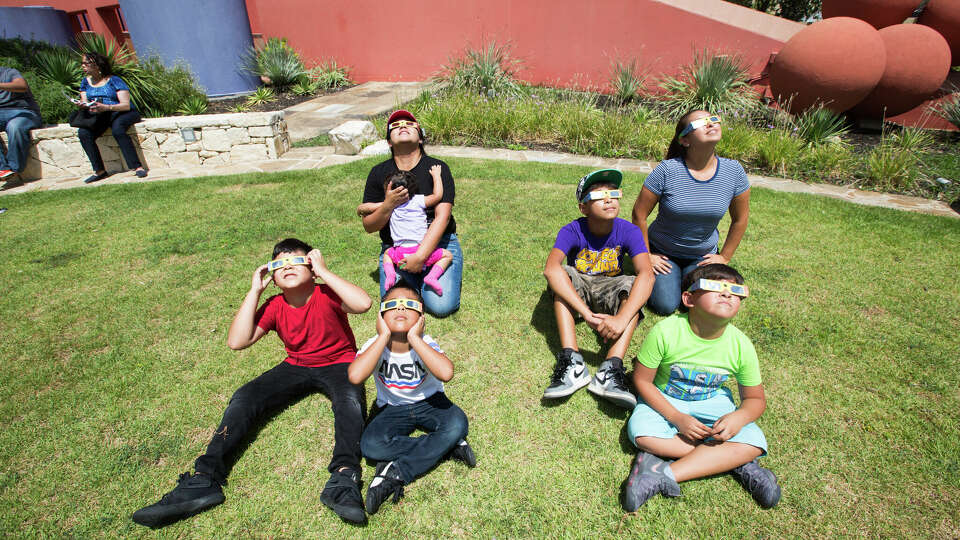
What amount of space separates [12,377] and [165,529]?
2063 millimetres

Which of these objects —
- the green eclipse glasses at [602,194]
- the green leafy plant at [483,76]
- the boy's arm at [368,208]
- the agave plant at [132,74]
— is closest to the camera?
the green eclipse glasses at [602,194]

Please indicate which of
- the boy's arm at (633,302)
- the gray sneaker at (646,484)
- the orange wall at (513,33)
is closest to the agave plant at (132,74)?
the orange wall at (513,33)

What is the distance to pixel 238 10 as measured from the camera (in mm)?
10164

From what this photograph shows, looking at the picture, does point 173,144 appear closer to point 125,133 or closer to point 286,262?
point 125,133

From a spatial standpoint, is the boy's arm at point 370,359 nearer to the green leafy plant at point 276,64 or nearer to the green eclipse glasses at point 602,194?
the green eclipse glasses at point 602,194

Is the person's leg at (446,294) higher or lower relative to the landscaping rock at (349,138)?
lower

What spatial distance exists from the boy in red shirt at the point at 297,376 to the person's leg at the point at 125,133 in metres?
6.32

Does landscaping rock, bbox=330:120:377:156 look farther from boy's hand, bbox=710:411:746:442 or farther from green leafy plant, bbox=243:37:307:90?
boy's hand, bbox=710:411:746:442

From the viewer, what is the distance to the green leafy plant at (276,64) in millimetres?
10805

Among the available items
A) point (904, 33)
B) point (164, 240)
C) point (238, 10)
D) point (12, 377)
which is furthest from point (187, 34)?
point (904, 33)

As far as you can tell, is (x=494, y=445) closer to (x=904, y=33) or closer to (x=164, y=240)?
(x=164, y=240)

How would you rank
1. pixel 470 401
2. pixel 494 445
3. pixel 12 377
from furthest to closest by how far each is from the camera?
pixel 12 377 → pixel 470 401 → pixel 494 445

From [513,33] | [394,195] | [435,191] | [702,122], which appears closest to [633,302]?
[702,122]

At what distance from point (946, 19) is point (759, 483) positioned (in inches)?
437
